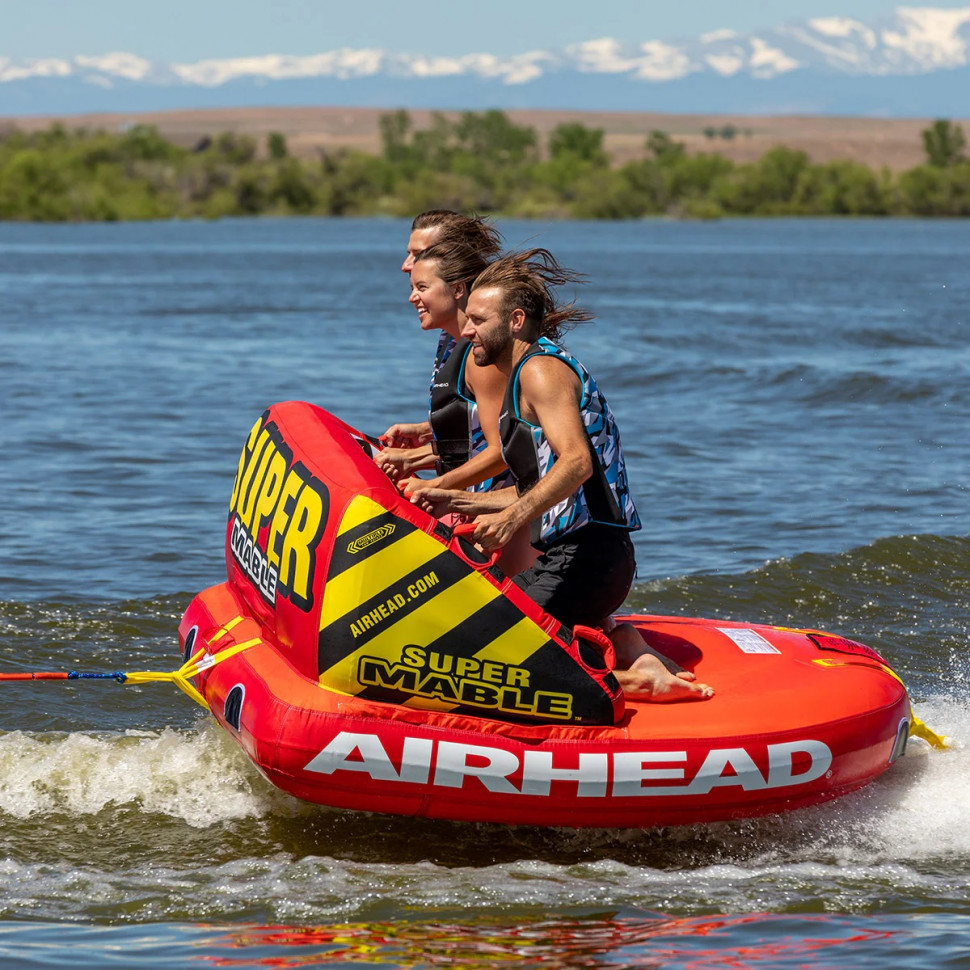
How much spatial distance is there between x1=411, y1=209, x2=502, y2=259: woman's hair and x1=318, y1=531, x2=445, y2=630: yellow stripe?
134 centimetres

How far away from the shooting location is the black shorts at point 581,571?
5.46 metres

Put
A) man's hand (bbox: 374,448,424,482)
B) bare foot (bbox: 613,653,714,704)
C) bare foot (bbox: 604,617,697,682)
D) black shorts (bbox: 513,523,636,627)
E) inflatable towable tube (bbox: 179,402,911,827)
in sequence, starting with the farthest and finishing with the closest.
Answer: man's hand (bbox: 374,448,424,482), bare foot (bbox: 604,617,697,682), bare foot (bbox: 613,653,714,704), black shorts (bbox: 513,523,636,627), inflatable towable tube (bbox: 179,402,911,827)

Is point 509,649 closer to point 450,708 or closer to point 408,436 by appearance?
point 450,708

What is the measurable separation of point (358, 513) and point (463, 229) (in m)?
1.38

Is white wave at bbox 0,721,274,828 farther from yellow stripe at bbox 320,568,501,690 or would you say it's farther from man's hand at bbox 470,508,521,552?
man's hand at bbox 470,508,521,552

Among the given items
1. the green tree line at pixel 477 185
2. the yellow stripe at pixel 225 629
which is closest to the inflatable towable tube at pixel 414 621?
the yellow stripe at pixel 225 629

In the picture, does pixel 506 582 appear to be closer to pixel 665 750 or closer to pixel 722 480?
pixel 665 750

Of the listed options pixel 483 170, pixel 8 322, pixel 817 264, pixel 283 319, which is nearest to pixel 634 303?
pixel 283 319

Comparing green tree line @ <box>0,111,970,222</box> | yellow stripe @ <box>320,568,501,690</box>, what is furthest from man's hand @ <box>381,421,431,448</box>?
green tree line @ <box>0,111,970,222</box>

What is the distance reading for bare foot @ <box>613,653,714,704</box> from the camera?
220 inches

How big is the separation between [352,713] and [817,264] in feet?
147

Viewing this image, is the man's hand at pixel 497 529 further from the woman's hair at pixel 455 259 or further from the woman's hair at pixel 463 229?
the woman's hair at pixel 463 229

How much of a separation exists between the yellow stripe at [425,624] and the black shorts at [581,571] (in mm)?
294

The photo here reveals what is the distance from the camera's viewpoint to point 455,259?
5914 mm
